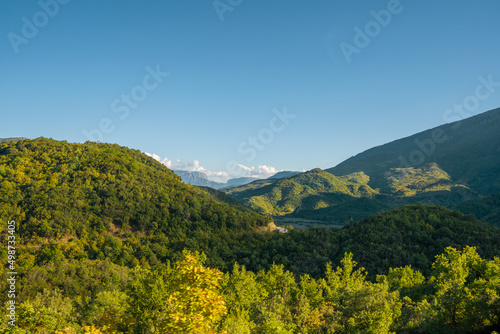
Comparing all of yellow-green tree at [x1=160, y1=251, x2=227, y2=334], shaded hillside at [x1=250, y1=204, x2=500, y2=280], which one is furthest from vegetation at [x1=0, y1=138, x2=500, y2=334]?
shaded hillside at [x1=250, y1=204, x2=500, y2=280]

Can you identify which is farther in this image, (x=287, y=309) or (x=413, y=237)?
(x=413, y=237)

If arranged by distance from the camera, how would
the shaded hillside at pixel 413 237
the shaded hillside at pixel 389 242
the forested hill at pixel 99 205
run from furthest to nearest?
the forested hill at pixel 99 205
the shaded hillside at pixel 389 242
the shaded hillside at pixel 413 237

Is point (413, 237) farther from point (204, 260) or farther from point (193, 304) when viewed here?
point (193, 304)

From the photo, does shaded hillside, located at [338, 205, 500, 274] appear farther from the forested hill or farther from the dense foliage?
the forested hill

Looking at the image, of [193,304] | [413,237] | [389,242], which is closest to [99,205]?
[389,242]

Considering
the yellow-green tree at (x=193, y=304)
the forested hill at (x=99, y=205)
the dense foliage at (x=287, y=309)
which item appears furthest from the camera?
the forested hill at (x=99, y=205)

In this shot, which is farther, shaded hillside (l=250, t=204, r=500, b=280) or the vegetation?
shaded hillside (l=250, t=204, r=500, b=280)

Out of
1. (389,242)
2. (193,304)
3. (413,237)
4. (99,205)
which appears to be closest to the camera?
(193,304)

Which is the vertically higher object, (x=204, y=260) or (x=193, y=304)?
(x=193, y=304)

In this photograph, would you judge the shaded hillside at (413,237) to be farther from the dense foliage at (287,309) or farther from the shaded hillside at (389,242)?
the dense foliage at (287,309)

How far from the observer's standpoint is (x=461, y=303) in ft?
98.2

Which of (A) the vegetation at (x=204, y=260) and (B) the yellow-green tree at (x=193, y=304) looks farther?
(A) the vegetation at (x=204, y=260)

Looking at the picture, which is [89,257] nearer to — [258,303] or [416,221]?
[258,303]

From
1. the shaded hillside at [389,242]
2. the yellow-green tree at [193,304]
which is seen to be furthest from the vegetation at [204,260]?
the shaded hillside at [389,242]
